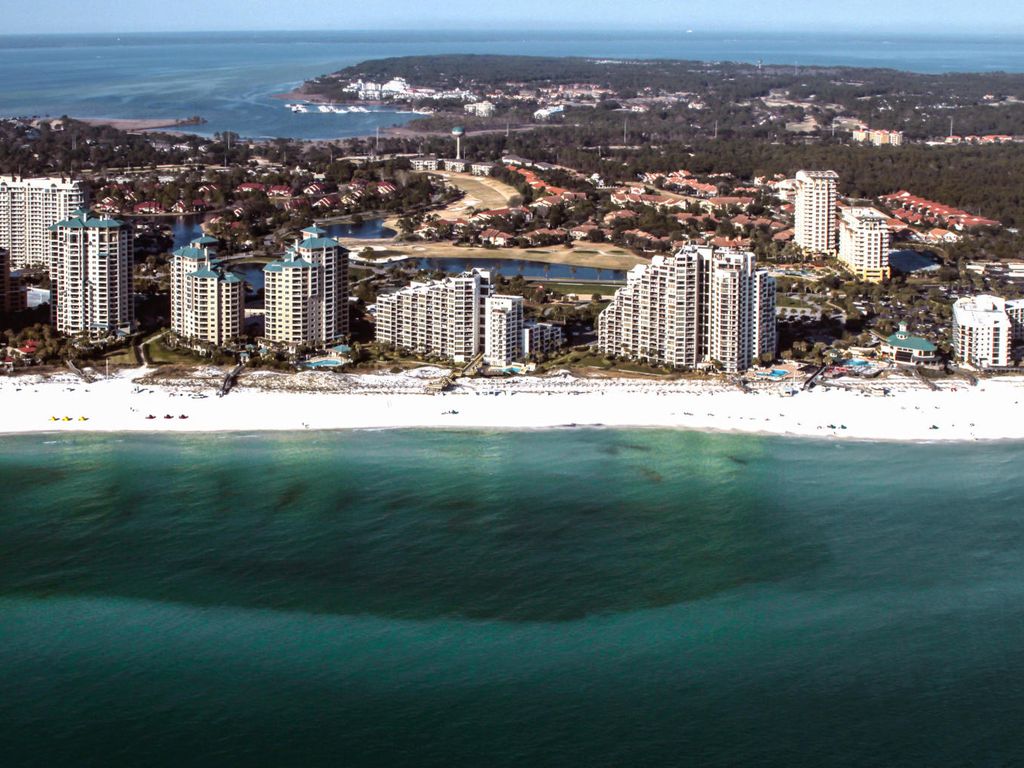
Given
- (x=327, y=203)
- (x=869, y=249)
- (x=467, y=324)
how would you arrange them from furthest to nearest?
(x=327, y=203) → (x=869, y=249) → (x=467, y=324)

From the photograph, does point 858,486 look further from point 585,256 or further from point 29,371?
point 585,256

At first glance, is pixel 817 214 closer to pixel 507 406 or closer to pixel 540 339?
pixel 540 339

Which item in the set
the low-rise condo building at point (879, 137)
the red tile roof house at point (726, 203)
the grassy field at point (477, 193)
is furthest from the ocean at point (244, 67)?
the red tile roof house at point (726, 203)

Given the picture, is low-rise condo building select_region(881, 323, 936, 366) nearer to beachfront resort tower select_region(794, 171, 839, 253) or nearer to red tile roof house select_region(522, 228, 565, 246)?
beachfront resort tower select_region(794, 171, 839, 253)

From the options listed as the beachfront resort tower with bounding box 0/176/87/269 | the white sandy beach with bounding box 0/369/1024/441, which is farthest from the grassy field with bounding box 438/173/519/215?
the white sandy beach with bounding box 0/369/1024/441

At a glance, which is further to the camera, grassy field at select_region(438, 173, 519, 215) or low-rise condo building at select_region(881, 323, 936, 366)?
grassy field at select_region(438, 173, 519, 215)

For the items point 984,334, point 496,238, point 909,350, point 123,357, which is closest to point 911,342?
point 909,350
